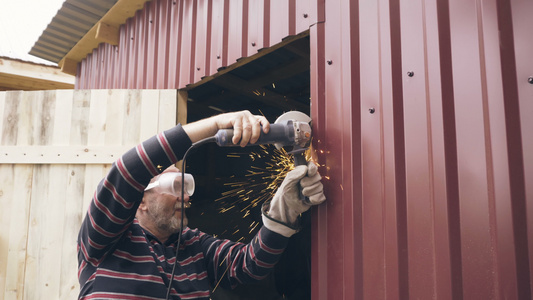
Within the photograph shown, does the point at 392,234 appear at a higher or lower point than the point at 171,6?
lower

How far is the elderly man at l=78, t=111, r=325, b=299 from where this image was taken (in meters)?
2.02

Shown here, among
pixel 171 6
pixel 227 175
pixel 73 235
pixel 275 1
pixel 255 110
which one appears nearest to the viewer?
pixel 275 1

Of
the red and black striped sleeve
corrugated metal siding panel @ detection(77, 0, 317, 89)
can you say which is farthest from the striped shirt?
corrugated metal siding panel @ detection(77, 0, 317, 89)

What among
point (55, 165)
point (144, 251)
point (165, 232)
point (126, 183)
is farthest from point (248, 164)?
point (126, 183)

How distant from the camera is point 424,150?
1.67 metres

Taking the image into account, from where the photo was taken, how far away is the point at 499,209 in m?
1.42

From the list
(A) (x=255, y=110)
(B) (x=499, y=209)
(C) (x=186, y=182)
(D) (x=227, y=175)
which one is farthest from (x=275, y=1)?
(D) (x=227, y=175)

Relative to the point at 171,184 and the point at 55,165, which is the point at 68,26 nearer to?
the point at 55,165

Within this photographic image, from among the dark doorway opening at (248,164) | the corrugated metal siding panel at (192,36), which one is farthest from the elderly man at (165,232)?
the dark doorway opening at (248,164)

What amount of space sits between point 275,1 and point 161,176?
1.36 metres

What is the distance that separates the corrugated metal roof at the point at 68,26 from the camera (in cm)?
464

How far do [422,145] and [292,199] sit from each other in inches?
30.3

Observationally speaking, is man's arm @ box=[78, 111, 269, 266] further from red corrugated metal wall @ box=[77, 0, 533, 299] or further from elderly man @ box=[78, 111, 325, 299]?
red corrugated metal wall @ box=[77, 0, 533, 299]

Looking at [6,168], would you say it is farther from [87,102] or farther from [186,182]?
[186,182]
